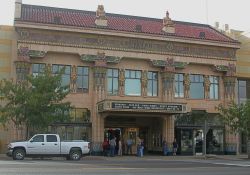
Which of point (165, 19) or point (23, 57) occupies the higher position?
point (165, 19)

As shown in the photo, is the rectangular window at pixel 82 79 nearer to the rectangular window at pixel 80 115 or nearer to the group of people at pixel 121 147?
the rectangular window at pixel 80 115

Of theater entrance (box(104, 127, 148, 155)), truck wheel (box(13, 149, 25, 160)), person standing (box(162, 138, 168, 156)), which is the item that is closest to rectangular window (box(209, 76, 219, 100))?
person standing (box(162, 138, 168, 156))

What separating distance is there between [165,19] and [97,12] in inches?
273

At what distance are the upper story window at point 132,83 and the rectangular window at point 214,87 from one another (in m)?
7.77

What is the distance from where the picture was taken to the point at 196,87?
45.4 m

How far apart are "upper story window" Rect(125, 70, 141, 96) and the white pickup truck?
38.7 ft

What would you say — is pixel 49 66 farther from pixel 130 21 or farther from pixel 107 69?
pixel 130 21

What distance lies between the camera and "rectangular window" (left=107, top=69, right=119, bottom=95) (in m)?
42.3

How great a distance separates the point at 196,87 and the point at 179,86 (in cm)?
195

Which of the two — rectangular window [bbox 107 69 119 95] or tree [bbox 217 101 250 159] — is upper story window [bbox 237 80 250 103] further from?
rectangular window [bbox 107 69 119 95]

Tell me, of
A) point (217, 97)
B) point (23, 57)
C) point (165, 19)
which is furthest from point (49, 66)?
point (217, 97)

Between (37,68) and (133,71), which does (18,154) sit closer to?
(37,68)

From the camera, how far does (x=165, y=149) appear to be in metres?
42.2

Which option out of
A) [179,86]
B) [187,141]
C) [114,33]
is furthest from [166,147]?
[114,33]
